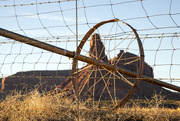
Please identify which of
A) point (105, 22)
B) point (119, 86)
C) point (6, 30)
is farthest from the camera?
point (119, 86)

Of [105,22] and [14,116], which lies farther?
[105,22]

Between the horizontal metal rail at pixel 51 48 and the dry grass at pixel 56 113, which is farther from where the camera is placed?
the horizontal metal rail at pixel 51 48

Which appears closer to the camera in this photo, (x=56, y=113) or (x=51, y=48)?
(x=56, y=113)

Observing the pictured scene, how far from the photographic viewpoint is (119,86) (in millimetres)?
31703

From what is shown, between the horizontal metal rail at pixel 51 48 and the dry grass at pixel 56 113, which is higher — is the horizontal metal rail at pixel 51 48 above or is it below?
above

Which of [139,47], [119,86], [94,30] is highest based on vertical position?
[94,30]

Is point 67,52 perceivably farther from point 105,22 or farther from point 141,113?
point 141,113

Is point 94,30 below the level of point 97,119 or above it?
above

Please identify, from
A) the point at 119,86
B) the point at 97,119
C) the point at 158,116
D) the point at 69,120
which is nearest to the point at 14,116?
→ the point at 69,120

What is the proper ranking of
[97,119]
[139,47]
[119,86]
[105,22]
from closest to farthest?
[97,119], [139,47], [105,22], [119,86]

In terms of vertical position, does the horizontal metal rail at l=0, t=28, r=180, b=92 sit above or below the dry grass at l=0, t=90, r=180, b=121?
above

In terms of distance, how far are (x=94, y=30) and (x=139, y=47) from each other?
1516 millimetres

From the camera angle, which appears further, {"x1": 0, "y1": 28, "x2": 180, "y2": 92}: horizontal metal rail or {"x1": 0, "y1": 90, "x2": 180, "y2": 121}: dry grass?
{"x1": 0, "y1": 28, "x2": 180, "y2": 92}: horizontal metal rail

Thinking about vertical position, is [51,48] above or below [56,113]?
above
